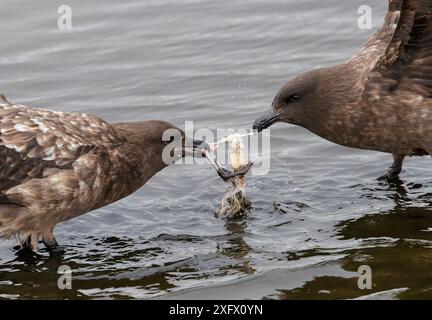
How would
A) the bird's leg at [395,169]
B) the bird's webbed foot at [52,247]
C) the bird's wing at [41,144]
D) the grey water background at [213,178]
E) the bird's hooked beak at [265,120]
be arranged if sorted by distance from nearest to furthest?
the grey water background at [213,178]
the bird's wing at [41,144]
the bird's webbed foot at [52,247]
the bird's hooked beak at [265,120]
the bird's leg at [395,169]

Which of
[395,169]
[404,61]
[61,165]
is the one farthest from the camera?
[395,169]

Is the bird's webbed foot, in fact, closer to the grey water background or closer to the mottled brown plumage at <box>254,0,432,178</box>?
the grey water background

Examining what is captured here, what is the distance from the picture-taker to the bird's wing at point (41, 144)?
656 centimetres

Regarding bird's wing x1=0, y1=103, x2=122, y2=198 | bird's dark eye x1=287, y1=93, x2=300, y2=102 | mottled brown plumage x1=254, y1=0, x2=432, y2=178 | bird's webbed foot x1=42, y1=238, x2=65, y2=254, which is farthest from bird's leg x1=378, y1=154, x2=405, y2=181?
bird's webbed foot x1=42, y1=238, x2=65, y2=254

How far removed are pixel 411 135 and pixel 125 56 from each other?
409cm

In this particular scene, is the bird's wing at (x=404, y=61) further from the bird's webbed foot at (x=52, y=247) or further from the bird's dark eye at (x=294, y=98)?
the bird's webbed foot at (x=52, y=247)

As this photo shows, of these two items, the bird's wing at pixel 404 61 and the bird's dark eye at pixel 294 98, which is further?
the bird's dark eye at pixel 294 98

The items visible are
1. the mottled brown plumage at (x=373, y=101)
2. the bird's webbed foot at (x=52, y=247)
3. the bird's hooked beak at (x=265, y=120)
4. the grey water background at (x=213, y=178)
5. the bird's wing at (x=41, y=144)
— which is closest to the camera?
the grey water background at (x=213, y=178)

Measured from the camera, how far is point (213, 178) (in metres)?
8.07

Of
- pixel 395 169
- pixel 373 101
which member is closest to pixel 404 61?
pixel 373 101

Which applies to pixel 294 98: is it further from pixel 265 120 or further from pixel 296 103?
pixel 265 120

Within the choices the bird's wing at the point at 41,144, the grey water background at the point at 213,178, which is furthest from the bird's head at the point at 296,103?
the bird's wing at the point at 41,144

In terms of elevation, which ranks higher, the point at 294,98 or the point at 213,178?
the point at 294,98

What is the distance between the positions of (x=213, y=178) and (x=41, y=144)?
→ 1.80m
